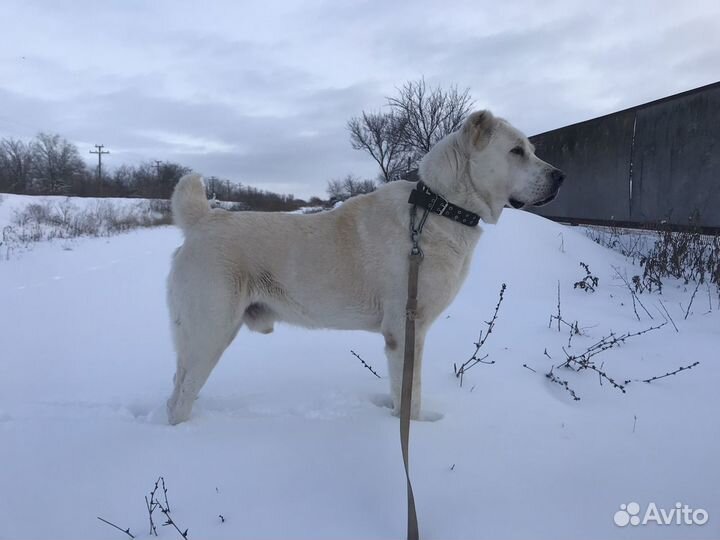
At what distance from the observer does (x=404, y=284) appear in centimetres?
Result: 268

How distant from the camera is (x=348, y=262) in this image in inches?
109

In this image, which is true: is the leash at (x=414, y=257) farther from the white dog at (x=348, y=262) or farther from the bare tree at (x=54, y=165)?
the bare tree at (x=54, y=165)

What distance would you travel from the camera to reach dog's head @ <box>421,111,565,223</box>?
2750 mm

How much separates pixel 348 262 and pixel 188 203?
46.8 inches

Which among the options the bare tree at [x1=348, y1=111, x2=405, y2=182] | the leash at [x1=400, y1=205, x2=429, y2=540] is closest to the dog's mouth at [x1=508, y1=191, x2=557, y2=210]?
the leash at [x1=400, y1=205, x2=429, y2=540]

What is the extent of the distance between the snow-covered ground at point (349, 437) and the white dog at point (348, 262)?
0.44 m

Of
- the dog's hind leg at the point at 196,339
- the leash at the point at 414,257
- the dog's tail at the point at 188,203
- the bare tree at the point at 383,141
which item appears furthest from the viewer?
the bare tree at the point at 383,141

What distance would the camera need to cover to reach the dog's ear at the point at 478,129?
271 cm

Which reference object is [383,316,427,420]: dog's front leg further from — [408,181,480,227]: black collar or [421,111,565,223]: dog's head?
[421,111,565,223]: dog's head

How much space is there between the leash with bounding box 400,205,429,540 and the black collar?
0.05m

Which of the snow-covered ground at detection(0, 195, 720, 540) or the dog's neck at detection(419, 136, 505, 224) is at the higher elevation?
the dog's neck at detection(419, 136, 505, 224)

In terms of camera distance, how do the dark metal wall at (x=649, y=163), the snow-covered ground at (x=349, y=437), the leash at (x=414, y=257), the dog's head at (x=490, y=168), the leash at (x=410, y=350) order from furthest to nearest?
1. the dark metal wall at (x=649, y=163)
2. the dog's head at (x=490, y=168)
3. the leash at (x=414, y=257)
4. the snow-covered ground at (x=349, y=437)
5. the leash at (x=410, y=350)

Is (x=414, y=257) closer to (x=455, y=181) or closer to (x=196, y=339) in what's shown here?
(x=455, y=181)

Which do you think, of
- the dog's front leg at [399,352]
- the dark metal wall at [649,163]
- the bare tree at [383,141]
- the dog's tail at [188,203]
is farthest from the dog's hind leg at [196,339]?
Answer: the bare tree at [383,141]
